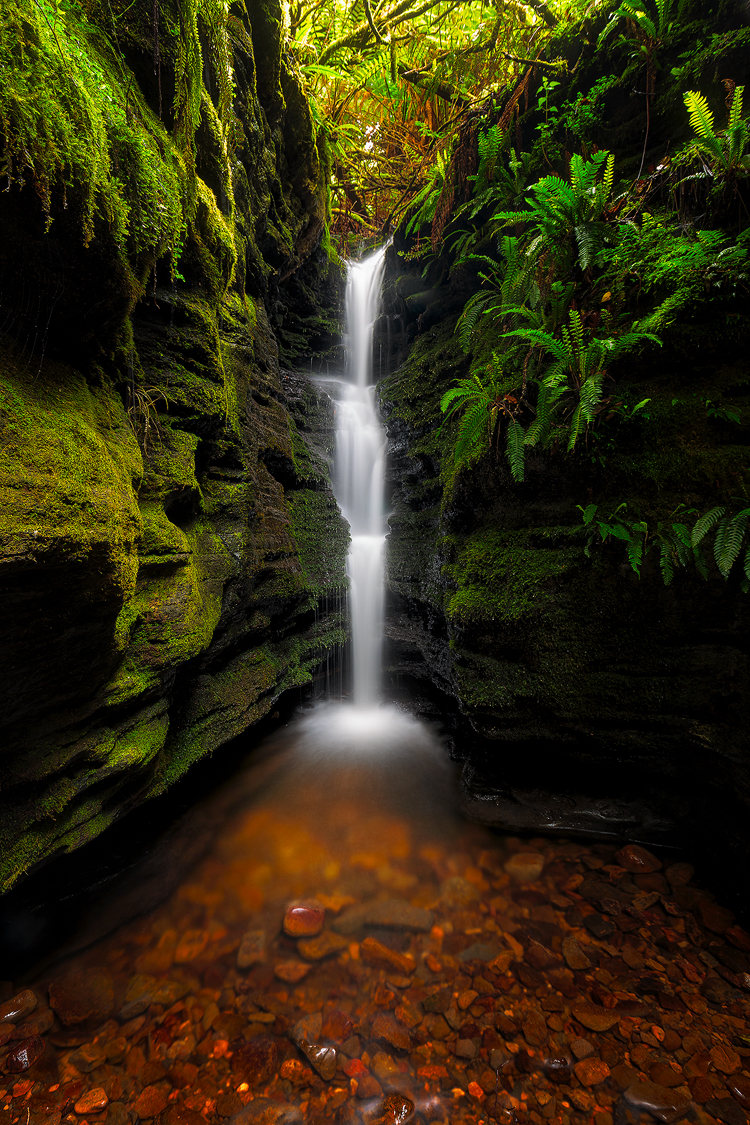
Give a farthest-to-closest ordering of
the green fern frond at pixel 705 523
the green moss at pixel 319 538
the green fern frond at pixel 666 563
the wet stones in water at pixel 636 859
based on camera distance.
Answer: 1. the green moss at pixel 319 538
2. the wet stones in water at pixel 636 859
3. the green fern frond at pixel 666 563
4. the green fern frond at pixel 705 523

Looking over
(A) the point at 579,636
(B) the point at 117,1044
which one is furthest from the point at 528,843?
(B) the point at 117,1044

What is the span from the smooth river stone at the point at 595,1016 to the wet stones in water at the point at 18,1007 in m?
3.02

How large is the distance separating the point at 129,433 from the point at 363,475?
544 centimetres

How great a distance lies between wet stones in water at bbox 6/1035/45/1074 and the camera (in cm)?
199

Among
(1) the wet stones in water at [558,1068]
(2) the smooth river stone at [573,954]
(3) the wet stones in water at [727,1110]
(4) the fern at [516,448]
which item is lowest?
(1) the wet stones in water at [558,1068]

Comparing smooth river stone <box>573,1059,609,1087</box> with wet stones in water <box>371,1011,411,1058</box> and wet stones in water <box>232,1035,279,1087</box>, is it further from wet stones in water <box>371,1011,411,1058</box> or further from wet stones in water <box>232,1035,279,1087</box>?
wet stones in water <box>232,1035,279,1087</box>

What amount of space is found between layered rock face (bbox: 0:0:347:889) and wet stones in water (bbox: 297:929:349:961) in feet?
4.89

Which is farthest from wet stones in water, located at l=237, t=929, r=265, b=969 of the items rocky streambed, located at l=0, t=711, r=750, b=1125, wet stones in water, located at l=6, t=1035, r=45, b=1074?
wet stones in water, located at l=6, t=1035, r=45, b=1074

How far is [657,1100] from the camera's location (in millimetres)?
1855

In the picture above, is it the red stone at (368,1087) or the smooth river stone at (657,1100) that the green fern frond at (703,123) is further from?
the red stone at (368,1087)

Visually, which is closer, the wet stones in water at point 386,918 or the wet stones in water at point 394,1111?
the wet stones in water at point 394,1111

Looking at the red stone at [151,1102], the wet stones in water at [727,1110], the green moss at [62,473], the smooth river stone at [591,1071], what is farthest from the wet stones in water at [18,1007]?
the wet stones in water at [727,1110]

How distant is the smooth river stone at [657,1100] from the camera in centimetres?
181

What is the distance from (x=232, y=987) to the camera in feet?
8.10
